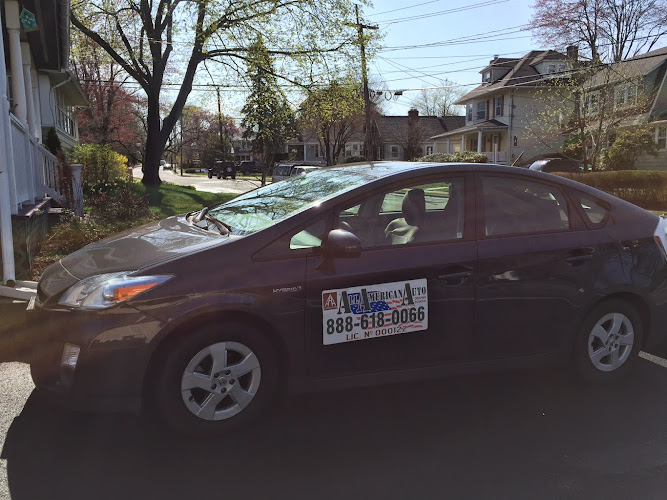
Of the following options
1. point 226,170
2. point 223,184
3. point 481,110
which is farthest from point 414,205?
point 226,170

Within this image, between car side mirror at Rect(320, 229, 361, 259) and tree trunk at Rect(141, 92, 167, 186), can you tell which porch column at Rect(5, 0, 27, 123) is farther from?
tree trunk at Rect(141, 92, 167, 186)

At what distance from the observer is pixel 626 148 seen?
1080 inches

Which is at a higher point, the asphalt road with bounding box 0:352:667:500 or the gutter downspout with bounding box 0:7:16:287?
the gutter downspout with bounding box 0:7:16:287

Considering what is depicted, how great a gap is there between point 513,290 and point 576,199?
3.09 feet

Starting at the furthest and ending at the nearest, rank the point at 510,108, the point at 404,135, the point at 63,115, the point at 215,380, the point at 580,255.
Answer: the point at 404,135 → the point at 510,108 → the point at 63,115 → the point at 580,255 → the point at 215,380

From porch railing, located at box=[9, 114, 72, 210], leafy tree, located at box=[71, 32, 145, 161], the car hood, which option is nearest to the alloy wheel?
the car hood

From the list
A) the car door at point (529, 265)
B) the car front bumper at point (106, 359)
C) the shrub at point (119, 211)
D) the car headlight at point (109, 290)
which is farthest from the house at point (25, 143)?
the car door at point (529, 265)

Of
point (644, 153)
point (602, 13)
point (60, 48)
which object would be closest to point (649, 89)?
point (644, 153)

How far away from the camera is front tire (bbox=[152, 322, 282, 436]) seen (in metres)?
3.03

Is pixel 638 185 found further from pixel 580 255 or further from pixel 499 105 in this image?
pixel 499 105

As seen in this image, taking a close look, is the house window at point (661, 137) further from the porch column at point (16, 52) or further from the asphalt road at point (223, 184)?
the porch column at point (16, 52)

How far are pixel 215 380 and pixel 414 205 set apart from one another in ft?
5.89

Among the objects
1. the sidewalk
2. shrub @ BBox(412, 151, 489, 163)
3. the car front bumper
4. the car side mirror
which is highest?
shrub @ BBox(412, 151, 489, 163)

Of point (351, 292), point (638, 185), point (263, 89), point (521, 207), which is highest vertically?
point (263, 89)
